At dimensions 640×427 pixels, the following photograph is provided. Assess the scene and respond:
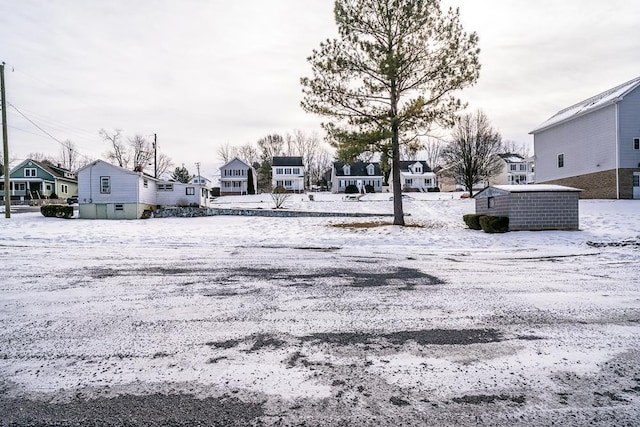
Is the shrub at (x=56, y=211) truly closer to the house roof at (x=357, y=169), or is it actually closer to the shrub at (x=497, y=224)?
the shrub at (x=497, y=224)

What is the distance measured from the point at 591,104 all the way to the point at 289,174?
42099mm

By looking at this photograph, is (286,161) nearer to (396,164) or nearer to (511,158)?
(511,158)

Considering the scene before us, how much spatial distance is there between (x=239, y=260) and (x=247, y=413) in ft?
21.5

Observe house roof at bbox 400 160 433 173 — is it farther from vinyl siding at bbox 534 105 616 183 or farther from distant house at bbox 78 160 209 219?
distant house at bbox 78 160 209 219

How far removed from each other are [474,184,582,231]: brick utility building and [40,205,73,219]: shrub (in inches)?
1116

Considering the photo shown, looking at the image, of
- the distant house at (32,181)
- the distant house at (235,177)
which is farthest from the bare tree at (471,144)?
the distant house at (32,181)

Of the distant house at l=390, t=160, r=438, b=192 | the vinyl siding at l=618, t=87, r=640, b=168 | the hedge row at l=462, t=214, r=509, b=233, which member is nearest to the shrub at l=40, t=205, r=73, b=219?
the hedge row at l=462, t=214, r=509, b=233

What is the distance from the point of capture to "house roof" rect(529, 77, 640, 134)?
24.9 metres

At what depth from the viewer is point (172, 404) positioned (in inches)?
93.1

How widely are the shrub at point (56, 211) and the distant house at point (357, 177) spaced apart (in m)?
39.1

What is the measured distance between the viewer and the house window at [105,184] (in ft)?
96.5

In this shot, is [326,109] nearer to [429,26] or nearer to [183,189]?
[429,26]


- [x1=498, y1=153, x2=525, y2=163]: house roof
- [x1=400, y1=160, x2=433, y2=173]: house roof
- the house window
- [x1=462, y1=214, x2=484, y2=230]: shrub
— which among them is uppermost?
[x1=498, y1=153, x2=525, y2=163]: house roof

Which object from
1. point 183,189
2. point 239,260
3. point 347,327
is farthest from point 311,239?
point 183,189
